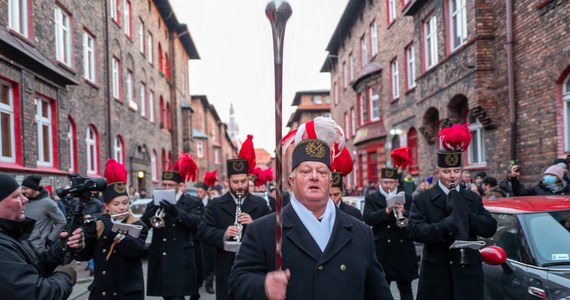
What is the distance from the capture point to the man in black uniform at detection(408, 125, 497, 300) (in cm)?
480

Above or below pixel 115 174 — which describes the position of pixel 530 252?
below

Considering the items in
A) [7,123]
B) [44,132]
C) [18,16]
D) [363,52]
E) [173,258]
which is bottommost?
[173,258]

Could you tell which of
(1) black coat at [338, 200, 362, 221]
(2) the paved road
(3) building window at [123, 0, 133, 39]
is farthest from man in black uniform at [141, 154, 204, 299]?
(3) building window at [123, 0, 133, 39]

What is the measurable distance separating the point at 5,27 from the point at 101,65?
7.77 m

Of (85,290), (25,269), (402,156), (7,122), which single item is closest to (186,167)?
(85,290)

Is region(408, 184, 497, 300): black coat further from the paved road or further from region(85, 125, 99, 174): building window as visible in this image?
region(85, 125, 99, 174): building window

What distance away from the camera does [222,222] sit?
6086 mm

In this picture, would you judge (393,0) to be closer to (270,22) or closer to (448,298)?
(448,298)

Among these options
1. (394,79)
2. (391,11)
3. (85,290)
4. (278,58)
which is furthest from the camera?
(394,79)

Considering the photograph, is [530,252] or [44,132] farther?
[44,132]

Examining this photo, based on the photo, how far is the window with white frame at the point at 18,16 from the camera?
12029 mm

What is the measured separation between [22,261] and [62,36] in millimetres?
14090

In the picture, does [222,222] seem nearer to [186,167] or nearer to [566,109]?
[186,167]

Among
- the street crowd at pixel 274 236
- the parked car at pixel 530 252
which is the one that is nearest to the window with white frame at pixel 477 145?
the street crowd at pixel 274 236
